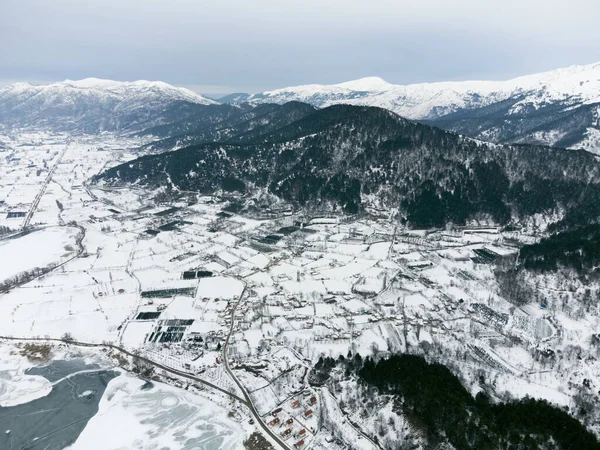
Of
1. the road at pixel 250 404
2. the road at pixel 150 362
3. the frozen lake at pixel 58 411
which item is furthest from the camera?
the road at pixel 150 362

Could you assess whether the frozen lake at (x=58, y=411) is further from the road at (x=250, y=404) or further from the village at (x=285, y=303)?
the road at (x=250, y=404)

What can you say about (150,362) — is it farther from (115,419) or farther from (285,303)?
(285,303)

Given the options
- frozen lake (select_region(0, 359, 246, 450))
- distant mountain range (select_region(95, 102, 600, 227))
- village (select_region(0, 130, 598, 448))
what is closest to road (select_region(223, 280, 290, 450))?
village (select_region(0, 130, 598, 448))

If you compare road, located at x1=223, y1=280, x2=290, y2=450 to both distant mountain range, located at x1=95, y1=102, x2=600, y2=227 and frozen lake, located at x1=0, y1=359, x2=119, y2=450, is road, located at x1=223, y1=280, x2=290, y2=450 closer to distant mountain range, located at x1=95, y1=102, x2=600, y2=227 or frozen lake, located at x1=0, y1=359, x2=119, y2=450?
frozen lake, located at x1=0, y1=359, x2=119, y2=450

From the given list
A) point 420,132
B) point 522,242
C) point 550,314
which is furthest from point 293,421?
point 420,132

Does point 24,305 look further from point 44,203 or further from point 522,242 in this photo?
point 522,242

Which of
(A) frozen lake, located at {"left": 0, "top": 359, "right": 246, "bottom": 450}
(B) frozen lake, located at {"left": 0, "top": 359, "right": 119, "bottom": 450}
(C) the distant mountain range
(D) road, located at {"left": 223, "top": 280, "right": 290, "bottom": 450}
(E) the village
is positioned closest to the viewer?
(D) road, located at {"left": 223, "top": 280, "right": 290, "bottom": 450}

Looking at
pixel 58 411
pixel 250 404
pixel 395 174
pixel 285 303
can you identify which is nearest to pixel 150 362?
pixel 58 411

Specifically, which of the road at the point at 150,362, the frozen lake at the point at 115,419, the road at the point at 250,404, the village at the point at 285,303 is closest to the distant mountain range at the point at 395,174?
the village at the point at 285,303

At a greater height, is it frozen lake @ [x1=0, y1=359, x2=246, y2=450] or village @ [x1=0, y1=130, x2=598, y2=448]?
village @ [x1=0, y1=130, x2=598, y2=448]

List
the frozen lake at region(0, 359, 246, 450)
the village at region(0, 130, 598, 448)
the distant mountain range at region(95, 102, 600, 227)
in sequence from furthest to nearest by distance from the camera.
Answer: the distant mountain range at region(95, 102, 600, 227)
the village at region(0, 130, 598, 448)
the frozen lake at region(0, 359, 246, 450)
